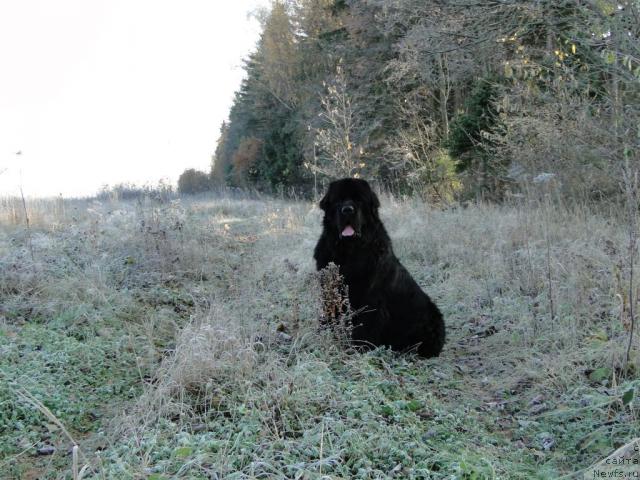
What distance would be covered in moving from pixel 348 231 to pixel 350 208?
185 millimetres

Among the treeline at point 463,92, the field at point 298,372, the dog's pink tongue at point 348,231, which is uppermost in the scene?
the treeline at point 463,92

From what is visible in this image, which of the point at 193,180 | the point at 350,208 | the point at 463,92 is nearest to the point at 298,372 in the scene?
the point at 350,208

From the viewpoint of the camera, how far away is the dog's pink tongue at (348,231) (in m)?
4.32

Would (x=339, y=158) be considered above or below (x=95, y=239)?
above

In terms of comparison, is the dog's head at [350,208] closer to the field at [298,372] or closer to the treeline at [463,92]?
the field at [298,372]

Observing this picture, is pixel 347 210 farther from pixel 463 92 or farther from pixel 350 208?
pixel 463 92

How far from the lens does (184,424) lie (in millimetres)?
2928

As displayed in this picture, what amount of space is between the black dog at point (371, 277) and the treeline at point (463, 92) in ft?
6.08

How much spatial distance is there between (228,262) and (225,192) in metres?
14.1

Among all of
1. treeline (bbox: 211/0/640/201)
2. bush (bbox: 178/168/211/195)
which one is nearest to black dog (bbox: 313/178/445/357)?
treeline (bbox: 211/0/640/201)

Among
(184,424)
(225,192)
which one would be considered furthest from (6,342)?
(225,192)

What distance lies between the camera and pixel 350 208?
431 centimetres

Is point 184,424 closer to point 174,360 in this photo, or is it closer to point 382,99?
point 174,360

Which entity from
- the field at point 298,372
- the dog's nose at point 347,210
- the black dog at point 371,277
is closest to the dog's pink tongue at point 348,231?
the black dog at point 371,277
